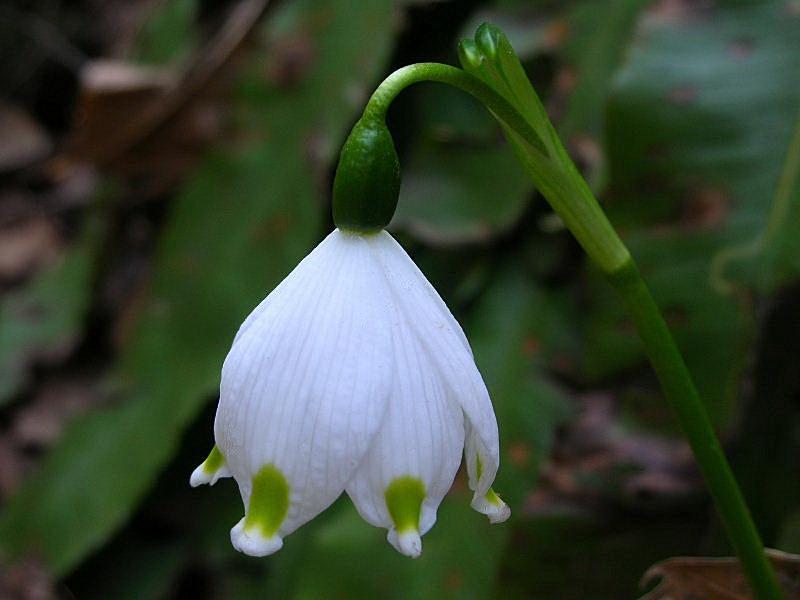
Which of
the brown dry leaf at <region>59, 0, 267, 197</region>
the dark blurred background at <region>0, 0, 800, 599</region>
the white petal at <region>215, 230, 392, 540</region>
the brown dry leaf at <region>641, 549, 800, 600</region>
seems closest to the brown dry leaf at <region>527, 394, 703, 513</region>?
the dark blurred background at <region>0, 0, 800, 599</region>

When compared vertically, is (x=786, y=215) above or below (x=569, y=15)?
below

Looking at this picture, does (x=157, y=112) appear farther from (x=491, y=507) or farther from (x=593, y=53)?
(x=491, y=507)

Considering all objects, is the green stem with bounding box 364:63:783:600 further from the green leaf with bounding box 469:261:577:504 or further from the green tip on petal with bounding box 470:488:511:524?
the green leaf with bounding box 469:261:577:504

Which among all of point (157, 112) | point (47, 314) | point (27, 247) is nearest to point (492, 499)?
point (157, 112)

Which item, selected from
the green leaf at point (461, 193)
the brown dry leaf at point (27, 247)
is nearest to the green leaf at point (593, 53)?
the green leaf at point (461, 193)

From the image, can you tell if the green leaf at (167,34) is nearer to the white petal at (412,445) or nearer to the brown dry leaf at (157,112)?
the brown dry leaf at (157,112)

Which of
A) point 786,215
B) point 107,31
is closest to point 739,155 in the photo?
point 786,215

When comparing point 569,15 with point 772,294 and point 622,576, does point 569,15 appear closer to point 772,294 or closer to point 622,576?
point 772,294
